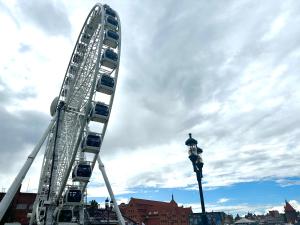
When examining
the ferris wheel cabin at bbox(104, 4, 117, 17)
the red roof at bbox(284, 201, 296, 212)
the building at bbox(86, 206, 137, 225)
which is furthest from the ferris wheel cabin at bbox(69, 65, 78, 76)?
the red roof at bbox(284, 201, 296, 212)

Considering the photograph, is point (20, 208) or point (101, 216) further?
point (101, 216)

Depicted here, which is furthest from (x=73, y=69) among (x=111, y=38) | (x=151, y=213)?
(x=151, y=213)

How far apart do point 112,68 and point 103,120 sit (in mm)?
6286

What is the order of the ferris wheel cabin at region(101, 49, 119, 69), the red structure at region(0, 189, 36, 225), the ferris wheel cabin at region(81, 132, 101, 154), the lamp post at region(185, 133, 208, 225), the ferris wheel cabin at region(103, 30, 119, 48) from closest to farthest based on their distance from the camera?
the lamp post at region(185, 133, 208, 225) < the ferris wheel cabin at region(81, 132, 101, 154) < the ferris wheel cabin at region(101, 49, 119, 69) < the ferris wheel cabin at region(103, 30, 119, 48) < the red structure at region(0, 189, 36, 225)

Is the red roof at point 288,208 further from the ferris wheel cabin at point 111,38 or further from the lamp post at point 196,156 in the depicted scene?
the lamp post at point 196,156

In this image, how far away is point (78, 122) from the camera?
97.6ft

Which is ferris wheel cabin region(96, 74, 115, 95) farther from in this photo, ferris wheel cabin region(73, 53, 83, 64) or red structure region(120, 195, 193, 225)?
red structure region(120, 195, 193, 225)

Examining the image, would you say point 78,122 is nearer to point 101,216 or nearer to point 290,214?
point 101,216

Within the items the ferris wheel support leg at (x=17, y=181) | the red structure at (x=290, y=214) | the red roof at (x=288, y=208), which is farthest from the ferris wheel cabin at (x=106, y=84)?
the red roof at (x=288, y=208)

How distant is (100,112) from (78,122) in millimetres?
3485

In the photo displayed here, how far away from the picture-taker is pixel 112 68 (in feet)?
97.3

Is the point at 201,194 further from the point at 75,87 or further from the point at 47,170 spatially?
the point at 47,170

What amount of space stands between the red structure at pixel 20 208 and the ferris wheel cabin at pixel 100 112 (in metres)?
43.5

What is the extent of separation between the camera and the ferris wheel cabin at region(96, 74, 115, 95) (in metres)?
28.2
